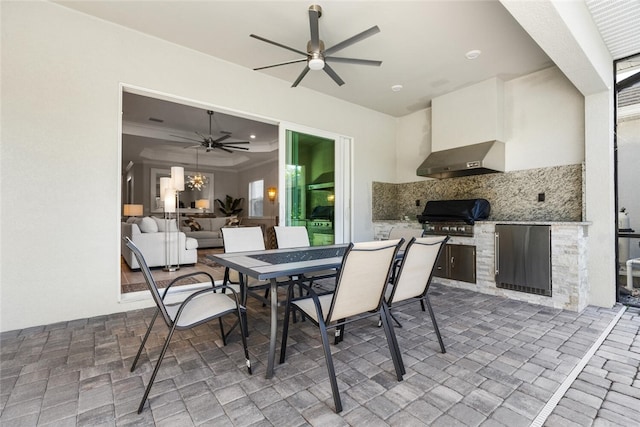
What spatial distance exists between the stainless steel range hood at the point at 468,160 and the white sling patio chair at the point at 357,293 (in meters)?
3.01

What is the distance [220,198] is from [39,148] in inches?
329

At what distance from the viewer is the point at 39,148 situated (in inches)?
105

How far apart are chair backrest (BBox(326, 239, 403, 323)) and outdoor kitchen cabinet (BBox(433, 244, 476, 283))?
2464 millimetres

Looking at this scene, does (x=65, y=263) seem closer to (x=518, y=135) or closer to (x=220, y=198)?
(x=518, y=135)

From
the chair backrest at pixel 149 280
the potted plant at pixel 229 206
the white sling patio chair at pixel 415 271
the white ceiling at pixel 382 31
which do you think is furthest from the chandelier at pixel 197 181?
the white sling patio chair at pixel 415 271

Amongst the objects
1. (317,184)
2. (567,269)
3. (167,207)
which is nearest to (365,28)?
(317,184)

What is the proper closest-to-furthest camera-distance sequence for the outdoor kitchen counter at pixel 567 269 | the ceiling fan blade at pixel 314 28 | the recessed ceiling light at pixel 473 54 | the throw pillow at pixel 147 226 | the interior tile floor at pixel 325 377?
the interior tile floor at pixel 325 377
the ceiling fan blade at pixel 314 28
the outdoor kitchen counter at pixel 567 269
the recessed ceiling light at pixel 473 54
the throw pillow at pixel 147 226

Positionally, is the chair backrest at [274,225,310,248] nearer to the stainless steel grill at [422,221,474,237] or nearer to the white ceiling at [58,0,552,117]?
the stainless steel grill at [422,221,474,237]

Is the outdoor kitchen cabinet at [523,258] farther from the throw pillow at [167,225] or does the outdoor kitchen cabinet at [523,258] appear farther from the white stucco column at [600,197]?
the throw pillow at [167,225]

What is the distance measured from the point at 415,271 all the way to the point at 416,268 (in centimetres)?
3

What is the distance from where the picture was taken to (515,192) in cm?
417

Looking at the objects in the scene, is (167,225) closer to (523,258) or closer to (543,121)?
(523,258)

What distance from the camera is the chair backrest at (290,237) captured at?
10.8ft

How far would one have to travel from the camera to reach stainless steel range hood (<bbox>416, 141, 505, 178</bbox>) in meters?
4.04
